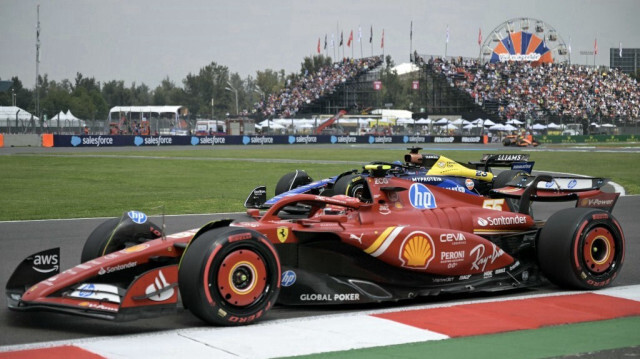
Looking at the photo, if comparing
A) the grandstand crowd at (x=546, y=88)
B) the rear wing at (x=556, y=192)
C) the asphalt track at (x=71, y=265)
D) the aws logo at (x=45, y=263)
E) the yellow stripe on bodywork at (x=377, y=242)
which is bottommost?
the asphalt track at (x=71, y=265)

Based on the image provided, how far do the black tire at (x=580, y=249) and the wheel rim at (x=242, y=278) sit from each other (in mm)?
3132

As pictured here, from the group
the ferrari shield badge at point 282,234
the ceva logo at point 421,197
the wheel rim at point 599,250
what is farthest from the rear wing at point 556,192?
the ferrari shield badge at point 282,234

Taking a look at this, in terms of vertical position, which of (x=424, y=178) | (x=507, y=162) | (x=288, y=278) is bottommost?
(x=288, y=278)

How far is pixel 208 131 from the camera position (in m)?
75.6

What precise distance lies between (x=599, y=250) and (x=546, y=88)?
280 feet

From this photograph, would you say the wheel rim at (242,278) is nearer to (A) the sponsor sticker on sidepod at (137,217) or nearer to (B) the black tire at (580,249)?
(A) the sponsor sticker on sidepod at (137,217)

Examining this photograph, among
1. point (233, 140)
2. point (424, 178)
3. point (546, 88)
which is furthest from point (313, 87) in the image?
point (424, 178)

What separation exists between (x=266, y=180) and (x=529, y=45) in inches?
3093

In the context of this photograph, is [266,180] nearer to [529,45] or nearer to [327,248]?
[327,248]

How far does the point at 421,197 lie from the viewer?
8430 millimetres

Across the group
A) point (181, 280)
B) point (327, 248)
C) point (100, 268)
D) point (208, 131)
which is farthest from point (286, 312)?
point (208, 131)

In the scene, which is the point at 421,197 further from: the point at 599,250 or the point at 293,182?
the point at 293,182

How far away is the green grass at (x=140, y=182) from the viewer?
17.5 m

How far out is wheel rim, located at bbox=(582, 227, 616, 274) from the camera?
8.30 metres
